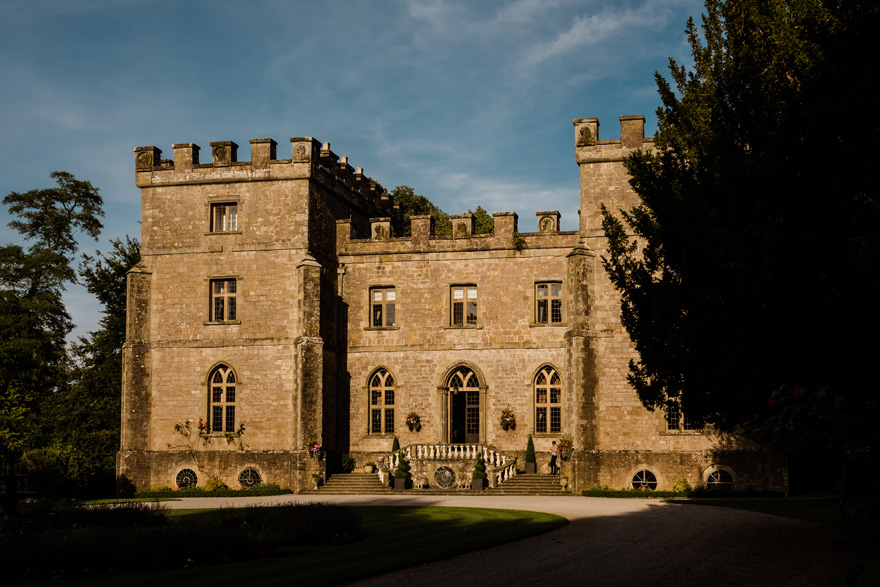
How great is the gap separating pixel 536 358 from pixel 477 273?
12.0 ft

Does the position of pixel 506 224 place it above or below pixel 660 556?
above

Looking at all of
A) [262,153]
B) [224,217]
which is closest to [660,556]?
[262,153]

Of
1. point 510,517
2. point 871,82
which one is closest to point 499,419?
point 510,517

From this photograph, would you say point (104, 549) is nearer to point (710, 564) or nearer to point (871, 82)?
point (710, 564)

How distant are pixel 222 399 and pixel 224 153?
8640 millimetres

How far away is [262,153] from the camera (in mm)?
31578

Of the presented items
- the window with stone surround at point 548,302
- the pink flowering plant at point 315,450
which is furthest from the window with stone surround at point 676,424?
the pink flowering plant at point 315,450

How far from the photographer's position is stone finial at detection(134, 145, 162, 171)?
3241 cm

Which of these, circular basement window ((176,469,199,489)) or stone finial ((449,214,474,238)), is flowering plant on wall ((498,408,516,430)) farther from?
circular basement window ((176,469,199,489))

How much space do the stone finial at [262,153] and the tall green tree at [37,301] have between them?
43.3 feet

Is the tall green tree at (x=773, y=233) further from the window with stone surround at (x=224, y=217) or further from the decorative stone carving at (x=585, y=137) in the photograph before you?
the window with stone surround at (x=224, y=217)

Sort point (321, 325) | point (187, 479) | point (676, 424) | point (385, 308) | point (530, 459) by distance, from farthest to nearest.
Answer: point (385, 308), point (321, 325), point (187, 479), point (530, 459), point (676, 424)

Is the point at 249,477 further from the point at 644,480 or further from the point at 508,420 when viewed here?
the point at 644,480

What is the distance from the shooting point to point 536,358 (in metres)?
31.1
